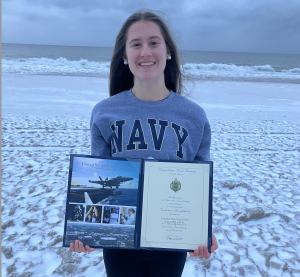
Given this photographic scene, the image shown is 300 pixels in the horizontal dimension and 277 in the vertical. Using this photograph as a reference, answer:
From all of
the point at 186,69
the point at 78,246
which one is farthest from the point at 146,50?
the point at 186,69

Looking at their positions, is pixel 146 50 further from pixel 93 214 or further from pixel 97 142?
pixel 93 214

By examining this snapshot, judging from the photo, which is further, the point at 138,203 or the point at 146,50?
the point at 146,50

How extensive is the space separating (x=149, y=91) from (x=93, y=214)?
702 mm

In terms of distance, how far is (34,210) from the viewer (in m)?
3.16

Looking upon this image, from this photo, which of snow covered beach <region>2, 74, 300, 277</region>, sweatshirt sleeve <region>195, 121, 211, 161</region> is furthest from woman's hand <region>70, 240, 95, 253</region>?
snow covered beach <region>2, 74, 300, 277</region>

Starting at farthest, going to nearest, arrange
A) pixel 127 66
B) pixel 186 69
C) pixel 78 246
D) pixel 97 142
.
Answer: pixel 186 69 → pixel 127 66 → pixel 97 142 → pixel 78 246

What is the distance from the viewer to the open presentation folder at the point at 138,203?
4.09 feet

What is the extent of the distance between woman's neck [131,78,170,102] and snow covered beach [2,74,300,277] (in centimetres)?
165

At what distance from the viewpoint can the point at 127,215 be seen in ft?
4.12

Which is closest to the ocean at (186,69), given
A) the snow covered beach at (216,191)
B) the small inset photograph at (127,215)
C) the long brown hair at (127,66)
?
the long brown hair at (127,66)

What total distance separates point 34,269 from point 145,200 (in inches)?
66.1

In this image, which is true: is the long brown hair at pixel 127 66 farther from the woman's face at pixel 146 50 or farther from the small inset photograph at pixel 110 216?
the small inset photograph at pixel 110 216

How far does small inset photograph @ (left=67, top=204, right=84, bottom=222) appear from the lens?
1.25 metres

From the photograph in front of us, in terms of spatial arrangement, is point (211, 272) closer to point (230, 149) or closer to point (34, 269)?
point (34, 269)
